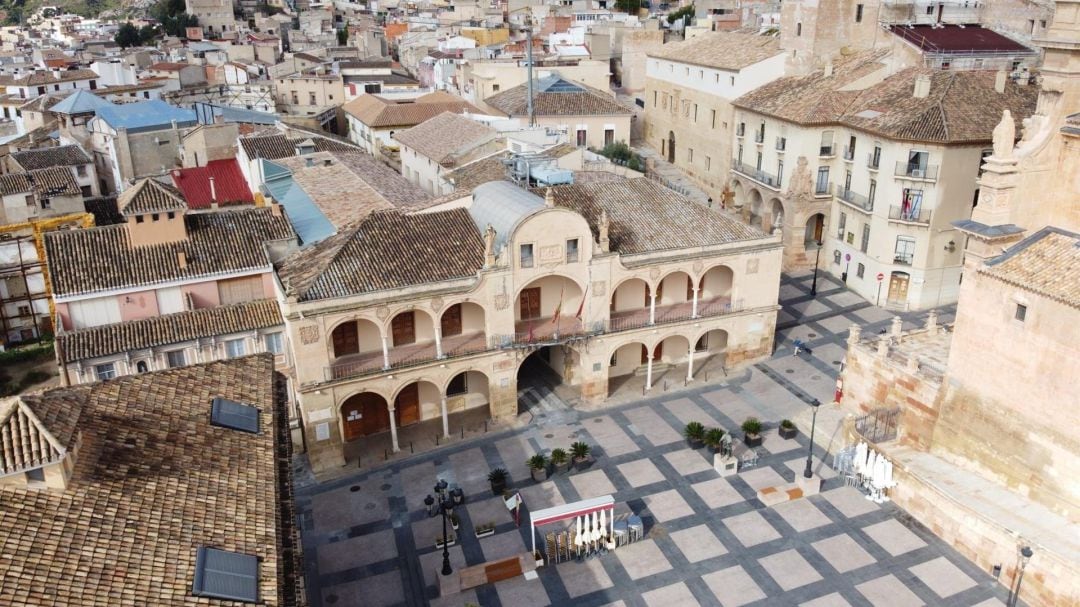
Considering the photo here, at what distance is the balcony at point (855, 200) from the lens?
5134 centimetres

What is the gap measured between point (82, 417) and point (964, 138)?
45.2m

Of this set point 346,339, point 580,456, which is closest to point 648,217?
point 580,456

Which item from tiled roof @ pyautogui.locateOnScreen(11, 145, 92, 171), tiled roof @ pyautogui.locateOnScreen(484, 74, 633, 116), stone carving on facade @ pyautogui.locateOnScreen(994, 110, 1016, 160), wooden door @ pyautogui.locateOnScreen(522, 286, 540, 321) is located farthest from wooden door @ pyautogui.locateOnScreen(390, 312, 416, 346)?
tiled roof @ pyautogui.locateOnScreen(11, 145, 92, 171)

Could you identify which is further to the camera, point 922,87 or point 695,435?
point 922,87

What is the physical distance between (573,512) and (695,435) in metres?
9.61

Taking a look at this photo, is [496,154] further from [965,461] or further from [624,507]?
[965,461]

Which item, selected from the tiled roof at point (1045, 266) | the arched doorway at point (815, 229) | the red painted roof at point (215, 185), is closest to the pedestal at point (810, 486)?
the tiled roof at point (1045, 266)

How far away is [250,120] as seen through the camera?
79.8 metres

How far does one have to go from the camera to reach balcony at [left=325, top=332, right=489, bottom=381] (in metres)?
36.3

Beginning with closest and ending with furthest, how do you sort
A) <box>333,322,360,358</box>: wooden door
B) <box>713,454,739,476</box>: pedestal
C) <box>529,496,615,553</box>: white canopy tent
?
<box>529,496,615,553</box>: white canopy tent, <box>713,454,739,476</box>: pedestal, <box>333,322,360,358</box>: wooden door

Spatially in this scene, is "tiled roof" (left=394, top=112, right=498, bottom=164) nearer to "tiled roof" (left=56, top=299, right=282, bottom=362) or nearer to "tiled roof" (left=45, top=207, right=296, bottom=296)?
"tiled roof" (left=45, top=207, right=296, bottom=296)

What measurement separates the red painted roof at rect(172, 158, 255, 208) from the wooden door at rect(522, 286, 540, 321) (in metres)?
27.3

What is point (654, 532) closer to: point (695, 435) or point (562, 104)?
point (695, 435)

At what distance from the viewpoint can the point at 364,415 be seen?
39.5 meters
